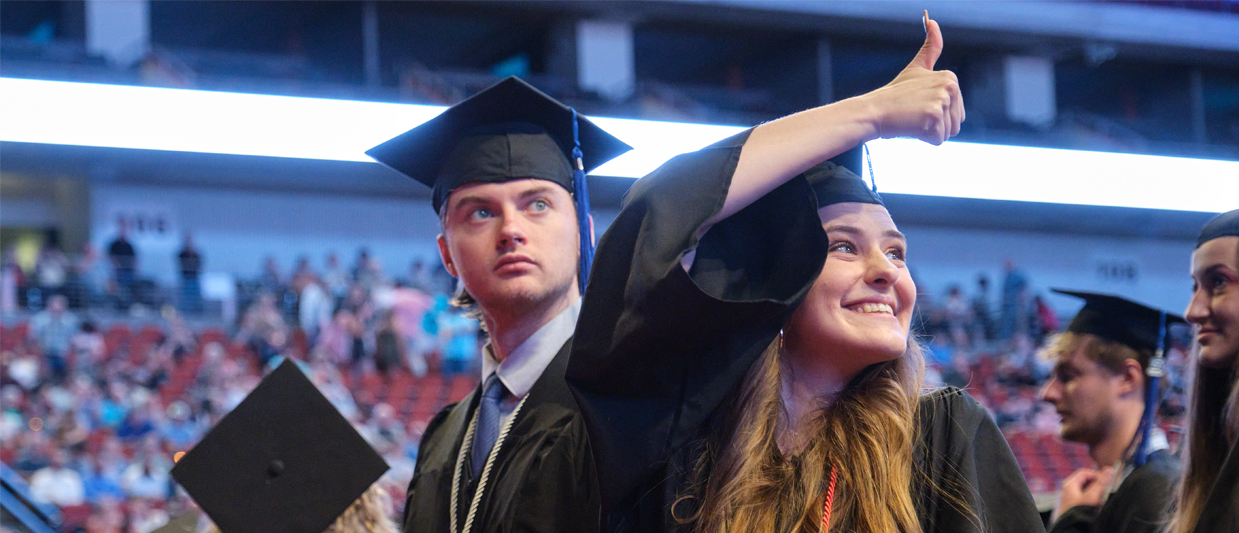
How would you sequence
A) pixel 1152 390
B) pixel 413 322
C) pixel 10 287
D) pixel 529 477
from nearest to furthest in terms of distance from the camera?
pixel 529 477, pixel 1152 390, pixel 10 287, pixel 413 322

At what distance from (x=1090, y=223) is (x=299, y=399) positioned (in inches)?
778

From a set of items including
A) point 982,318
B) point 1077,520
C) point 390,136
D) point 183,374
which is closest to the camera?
point 1077,520

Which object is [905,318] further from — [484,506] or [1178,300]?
[1178,300]

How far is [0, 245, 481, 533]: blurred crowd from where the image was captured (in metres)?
7.62

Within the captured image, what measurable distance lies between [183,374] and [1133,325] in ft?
29.7

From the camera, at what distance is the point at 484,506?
1.97m

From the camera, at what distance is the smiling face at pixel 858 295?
152 centimetres

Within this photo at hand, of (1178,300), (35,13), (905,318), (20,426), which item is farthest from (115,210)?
(1178,300)

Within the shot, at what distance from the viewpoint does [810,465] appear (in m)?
1.54

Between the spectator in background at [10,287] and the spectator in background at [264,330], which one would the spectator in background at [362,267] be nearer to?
the spectator in background at [264,330]

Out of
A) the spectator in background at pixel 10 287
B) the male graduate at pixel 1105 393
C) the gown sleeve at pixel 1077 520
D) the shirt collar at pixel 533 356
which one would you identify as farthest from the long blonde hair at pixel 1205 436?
the spectator in background at pixel 10 287

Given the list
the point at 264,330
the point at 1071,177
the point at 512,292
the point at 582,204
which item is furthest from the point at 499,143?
the point at 1071,177

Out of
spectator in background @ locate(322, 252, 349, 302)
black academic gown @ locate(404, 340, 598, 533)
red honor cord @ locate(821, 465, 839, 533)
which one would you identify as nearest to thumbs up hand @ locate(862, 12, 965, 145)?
red honor cord @ locate(821, 465, 839, 533)

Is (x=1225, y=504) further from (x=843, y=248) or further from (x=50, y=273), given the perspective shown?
(x=50, y=273)
